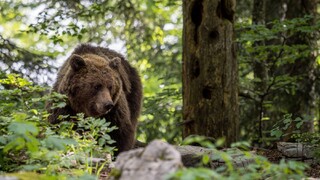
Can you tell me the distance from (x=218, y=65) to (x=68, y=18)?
3.38 metres

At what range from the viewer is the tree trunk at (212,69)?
7090 millimetres

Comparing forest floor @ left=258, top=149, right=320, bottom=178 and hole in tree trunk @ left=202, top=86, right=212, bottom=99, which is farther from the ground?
hole in tree trunk @ left=202, top=86, right=212, bottom=99

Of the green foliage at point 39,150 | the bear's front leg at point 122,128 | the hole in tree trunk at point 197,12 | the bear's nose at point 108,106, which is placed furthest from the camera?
the hole in tree trunk at point 197,12

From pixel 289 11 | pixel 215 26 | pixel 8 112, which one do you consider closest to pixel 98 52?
pixel 215 26

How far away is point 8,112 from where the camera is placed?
4.52 metres

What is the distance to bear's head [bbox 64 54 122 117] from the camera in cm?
668

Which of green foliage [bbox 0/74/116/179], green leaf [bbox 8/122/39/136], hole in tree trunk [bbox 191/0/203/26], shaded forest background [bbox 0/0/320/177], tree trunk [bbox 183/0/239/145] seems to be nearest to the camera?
green leaf [bbox 8/122/39/136]

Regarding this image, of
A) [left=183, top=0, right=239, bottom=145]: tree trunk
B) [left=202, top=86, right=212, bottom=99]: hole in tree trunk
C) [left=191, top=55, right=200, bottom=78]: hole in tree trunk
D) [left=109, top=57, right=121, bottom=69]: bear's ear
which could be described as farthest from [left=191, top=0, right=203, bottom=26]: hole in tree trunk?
[left=109, top=57, right=121, bottom=69]: bear's ear

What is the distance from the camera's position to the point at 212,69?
23.2ft

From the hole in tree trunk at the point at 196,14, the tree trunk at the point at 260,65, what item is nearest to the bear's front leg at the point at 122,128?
the hole in tree trunk at the point at 196,14

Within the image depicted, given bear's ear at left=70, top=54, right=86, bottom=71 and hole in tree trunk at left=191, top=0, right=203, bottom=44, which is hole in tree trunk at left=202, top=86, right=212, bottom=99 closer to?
hole in tree trunk at left=191, top=0, right=203, bottom=44

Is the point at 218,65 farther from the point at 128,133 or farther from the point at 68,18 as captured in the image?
the point at 68,18

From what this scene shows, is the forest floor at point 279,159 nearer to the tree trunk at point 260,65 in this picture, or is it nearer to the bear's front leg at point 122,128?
the bear's front leg at point 122,128

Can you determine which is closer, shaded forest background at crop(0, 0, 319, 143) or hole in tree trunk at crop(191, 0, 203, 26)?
hole in tree trunk at crop(191, 0, 203, 26)
